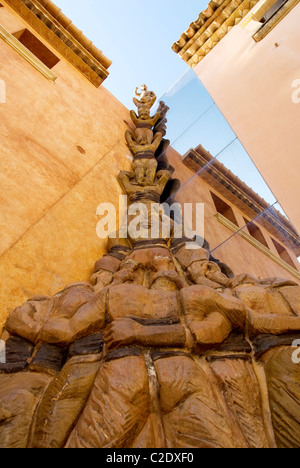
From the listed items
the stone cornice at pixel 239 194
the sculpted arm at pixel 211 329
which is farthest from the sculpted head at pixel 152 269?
the stone cornice at pixel 239 194

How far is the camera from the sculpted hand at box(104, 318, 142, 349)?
1521 mm

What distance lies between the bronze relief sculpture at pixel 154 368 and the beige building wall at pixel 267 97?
183cm

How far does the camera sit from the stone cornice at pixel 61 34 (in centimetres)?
527

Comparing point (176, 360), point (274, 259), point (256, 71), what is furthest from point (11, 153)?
point (274, 259)

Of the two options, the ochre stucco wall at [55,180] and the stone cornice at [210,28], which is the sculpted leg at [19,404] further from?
the stone cornice at [210,28]

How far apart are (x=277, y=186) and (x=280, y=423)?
2697 mm

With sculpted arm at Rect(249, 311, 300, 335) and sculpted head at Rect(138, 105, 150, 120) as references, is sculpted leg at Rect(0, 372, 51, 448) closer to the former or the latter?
sculpted arm at Rect(249, 311, 300, 335)

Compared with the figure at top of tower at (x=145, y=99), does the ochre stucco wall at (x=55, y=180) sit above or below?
below

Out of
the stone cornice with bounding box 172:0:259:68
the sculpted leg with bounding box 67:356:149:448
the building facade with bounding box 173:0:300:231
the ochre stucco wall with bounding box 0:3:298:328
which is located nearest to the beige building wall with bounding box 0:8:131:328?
the ochre stucco wall with bounding box 0:3:298:328

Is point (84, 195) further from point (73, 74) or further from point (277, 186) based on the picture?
point (73, 74)

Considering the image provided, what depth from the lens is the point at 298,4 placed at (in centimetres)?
474

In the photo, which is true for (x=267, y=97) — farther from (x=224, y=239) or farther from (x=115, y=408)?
(x=115, y=408)

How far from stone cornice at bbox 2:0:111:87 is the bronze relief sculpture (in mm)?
4488
